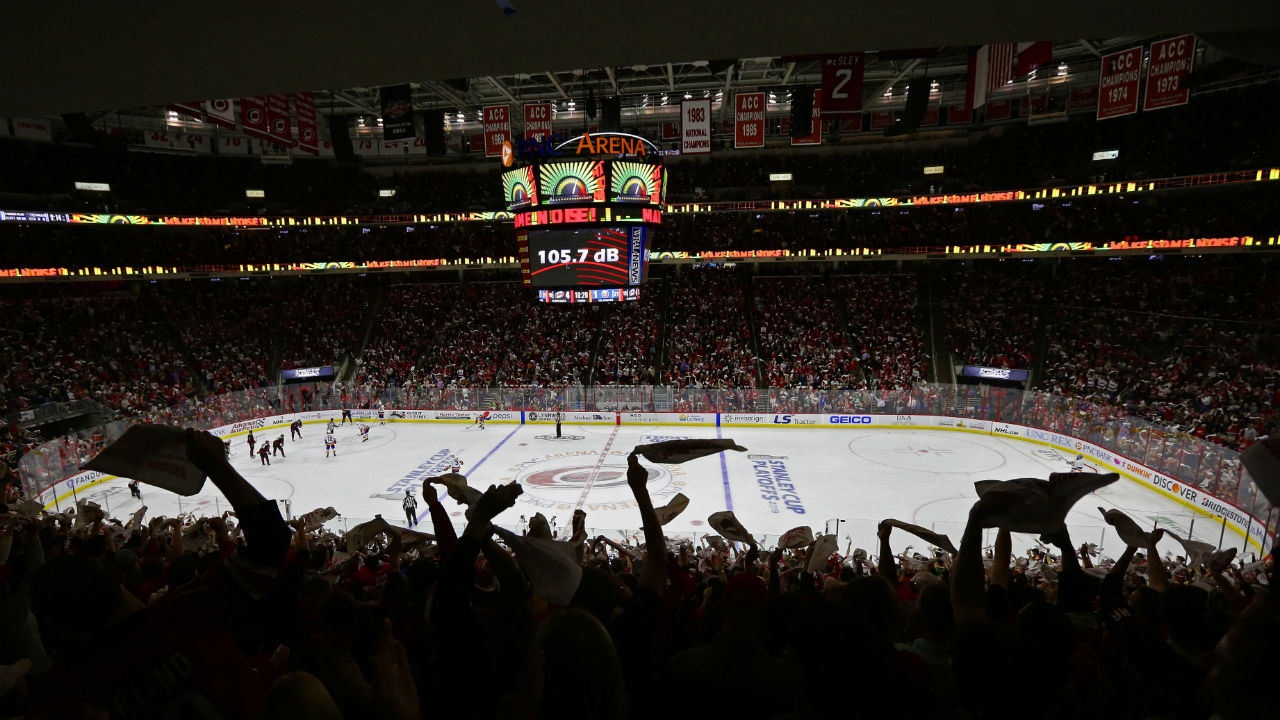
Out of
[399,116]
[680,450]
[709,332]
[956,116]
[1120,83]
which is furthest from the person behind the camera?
[956,116]

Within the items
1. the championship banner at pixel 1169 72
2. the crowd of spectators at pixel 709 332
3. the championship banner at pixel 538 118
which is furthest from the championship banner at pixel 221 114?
the championship banner at pixel 1169 72

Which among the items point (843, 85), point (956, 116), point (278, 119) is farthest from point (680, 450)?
point (956, 116)

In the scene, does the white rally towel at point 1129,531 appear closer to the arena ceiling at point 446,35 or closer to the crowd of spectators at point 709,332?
the arena ceiling at point 446,35

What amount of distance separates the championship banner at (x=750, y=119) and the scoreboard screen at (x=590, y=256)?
8594 millimetres

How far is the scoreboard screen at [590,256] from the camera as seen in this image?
59.0 feet

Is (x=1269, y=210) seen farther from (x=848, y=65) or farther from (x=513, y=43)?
(x=513, y=43)

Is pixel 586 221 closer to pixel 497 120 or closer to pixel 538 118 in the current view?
pixel 538 118

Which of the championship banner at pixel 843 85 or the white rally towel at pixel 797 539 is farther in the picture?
the championship banner at pixel 843 85

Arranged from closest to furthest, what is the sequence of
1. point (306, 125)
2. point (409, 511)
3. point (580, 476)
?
1. point (409, 511)
2. point (580, 476)
3. point (306, 125)

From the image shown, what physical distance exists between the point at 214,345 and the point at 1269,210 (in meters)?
49.6

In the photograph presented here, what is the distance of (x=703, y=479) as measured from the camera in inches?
781

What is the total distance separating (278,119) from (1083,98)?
37596 mm

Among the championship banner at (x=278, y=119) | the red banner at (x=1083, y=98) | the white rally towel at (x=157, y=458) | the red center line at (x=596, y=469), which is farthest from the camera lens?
the red banner at (x=1083, y=98)

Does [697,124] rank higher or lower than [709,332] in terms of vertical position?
higher
